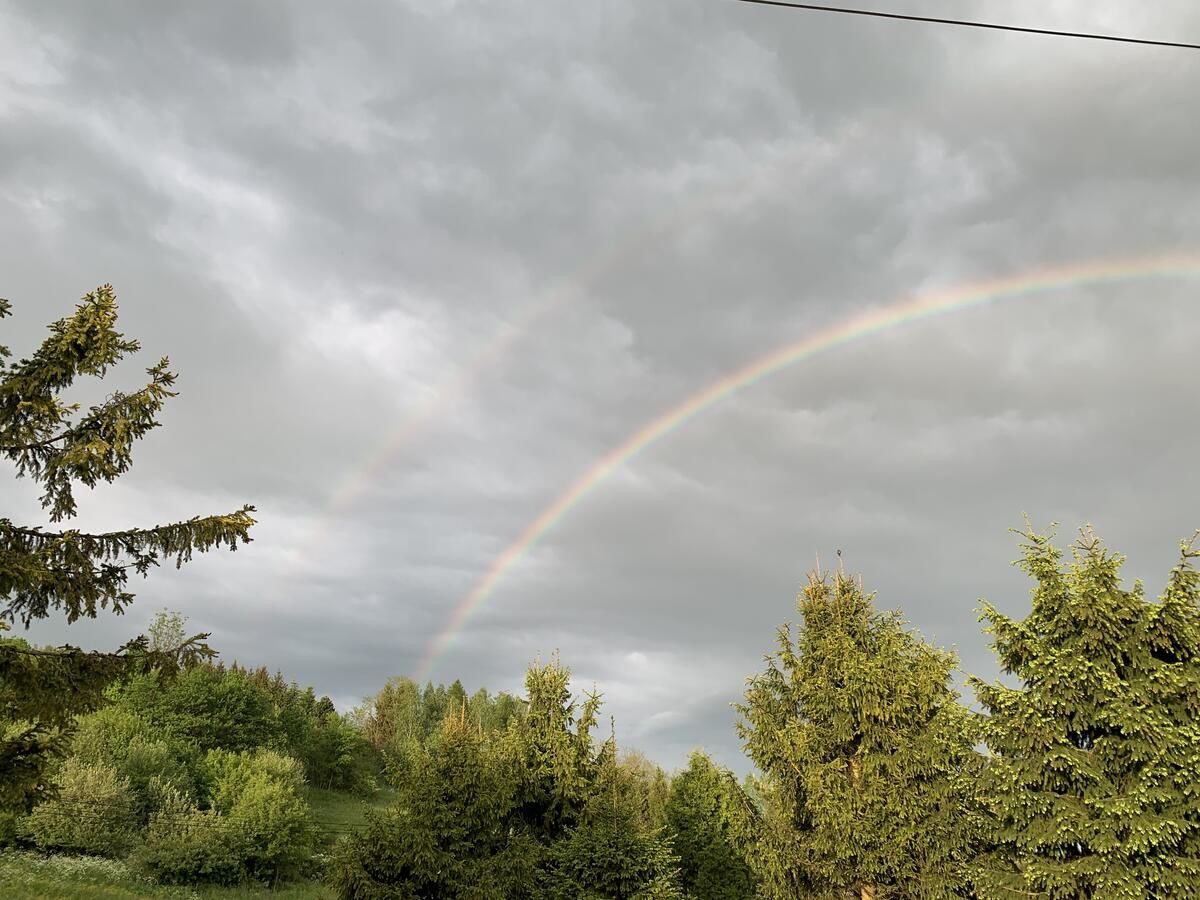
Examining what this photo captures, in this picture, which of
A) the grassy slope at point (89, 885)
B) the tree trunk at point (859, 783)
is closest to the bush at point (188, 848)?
the grassy slope at point (89, 885)

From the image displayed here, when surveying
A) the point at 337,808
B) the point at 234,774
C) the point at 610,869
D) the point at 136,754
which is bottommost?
the point at 337,808

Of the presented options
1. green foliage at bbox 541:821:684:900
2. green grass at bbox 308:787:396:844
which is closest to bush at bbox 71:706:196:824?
green grass at bbox 308:787:396:844

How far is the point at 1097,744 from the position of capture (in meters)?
15.6

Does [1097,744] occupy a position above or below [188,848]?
above

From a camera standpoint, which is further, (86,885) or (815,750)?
(86,885)

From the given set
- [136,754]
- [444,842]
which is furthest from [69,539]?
[136,754]

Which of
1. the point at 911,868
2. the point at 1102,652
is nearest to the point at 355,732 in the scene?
the point at 911,868

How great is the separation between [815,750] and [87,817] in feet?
148

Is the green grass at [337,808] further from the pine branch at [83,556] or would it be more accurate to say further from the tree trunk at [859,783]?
the pine branch at [83,556]

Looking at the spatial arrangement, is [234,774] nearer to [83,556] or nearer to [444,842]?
[444,842]

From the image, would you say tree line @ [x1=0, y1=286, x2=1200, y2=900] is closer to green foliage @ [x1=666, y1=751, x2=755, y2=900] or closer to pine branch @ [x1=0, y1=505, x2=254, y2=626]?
→ pine branch @ [x1=0, y1=505, x2=254, y2=626]

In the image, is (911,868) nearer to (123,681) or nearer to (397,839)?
(397,839)

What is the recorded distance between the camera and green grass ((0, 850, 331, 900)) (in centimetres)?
3297

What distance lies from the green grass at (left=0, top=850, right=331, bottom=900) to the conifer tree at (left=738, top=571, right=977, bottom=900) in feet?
62.7
